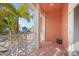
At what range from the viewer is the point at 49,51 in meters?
2.26

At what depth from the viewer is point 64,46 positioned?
227 centimetres

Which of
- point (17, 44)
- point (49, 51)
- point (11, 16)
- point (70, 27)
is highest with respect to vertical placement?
point (11, 16)

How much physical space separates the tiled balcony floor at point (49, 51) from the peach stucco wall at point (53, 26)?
10 centimetres

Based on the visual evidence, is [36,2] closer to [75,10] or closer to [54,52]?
[75,10]

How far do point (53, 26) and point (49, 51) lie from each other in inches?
15.6

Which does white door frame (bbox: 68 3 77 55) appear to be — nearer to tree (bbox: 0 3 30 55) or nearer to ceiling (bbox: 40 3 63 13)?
ceiling (bbox: 40 3 63 13)

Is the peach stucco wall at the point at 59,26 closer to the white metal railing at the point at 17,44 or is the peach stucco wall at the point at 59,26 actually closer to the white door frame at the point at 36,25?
the white door frame at the point at 36,25

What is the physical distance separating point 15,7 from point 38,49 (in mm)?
741

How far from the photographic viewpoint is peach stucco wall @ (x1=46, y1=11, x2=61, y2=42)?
89.2 inches

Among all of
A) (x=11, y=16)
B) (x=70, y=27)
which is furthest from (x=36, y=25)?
(x=70, y=27)

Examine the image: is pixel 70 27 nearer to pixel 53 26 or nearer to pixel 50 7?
pixel 53 26

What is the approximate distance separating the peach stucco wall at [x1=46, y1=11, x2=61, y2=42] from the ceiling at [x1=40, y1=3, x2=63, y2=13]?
62 mm

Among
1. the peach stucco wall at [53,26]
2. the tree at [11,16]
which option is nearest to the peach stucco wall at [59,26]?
the peach stucco wall at [53,26]

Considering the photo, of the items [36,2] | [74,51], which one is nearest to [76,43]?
[74,51]
